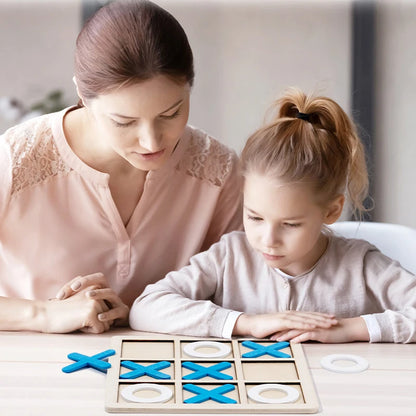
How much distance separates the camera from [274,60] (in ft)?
13.4

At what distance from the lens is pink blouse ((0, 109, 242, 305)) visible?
1812 millimetres

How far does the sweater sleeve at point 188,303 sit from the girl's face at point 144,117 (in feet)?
0.83

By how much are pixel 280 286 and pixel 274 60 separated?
2.53 meters

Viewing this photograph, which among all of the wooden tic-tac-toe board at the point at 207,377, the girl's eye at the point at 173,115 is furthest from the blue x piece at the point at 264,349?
the girl's eye at the point at 173,115

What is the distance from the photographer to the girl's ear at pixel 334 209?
1708 mm

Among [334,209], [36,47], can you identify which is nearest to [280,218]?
[334,209]

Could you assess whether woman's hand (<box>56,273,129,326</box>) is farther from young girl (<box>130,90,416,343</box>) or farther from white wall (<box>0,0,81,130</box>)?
white wall (<box>0,0,81,130</box>)

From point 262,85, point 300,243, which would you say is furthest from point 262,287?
point 262,85

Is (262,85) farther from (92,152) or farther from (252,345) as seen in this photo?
(252,345)

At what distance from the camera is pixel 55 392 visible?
4.28ft

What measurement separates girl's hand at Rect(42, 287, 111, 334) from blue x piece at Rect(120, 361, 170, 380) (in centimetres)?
19

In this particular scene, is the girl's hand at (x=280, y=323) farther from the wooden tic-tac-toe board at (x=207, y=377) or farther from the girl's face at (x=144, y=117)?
the girl's face at (x=144, y=117)

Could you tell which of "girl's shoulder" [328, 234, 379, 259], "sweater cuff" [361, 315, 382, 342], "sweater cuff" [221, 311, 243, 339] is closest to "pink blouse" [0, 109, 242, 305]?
"girl's shoulder" [328, 234, 379, 259]

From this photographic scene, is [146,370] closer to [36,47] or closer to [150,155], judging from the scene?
[150,155]
